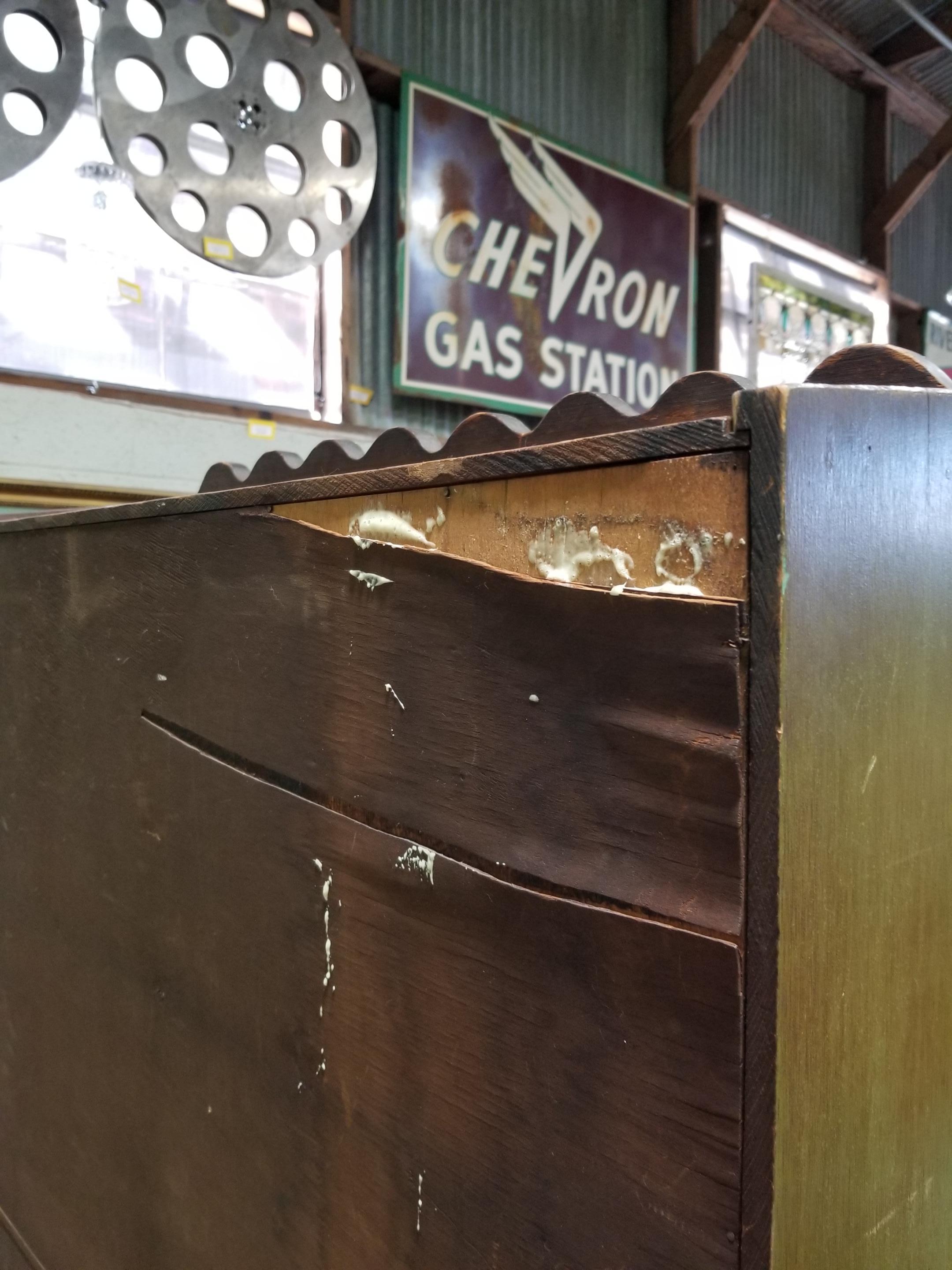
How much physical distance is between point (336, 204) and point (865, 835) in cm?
283

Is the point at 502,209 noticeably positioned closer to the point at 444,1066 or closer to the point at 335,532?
the point at 335,532

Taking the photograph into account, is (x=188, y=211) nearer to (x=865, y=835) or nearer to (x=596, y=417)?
(x=596, y=417)

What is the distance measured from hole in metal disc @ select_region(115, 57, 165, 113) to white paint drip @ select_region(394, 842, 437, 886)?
230 centimetres

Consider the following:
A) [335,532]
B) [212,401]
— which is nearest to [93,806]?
[335,532]

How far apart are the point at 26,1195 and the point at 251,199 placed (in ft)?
7.45

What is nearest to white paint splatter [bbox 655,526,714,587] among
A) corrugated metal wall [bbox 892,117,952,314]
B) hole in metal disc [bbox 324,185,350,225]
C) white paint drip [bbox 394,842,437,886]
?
white paint drip [bbox 394,842,437,886]

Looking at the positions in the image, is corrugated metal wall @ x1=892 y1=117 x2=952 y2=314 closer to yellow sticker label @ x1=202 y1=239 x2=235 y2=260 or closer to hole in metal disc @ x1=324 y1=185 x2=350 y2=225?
hole in metal disc @ x1=324 y1=185 x2=350 y2=225

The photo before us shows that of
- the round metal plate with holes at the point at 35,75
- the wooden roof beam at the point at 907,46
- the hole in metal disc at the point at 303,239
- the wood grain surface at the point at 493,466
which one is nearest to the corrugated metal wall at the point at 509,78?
the hole in metal disc at the point at 303,239

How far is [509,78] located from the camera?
343 centimetres

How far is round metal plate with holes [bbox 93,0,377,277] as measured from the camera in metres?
2.27

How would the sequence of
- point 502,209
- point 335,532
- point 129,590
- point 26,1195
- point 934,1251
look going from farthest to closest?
point 502,209 → point 26,1195 → point 129,590 → point 335,532 → point 934,1251

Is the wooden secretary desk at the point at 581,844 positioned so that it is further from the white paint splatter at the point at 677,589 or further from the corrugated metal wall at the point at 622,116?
the corrugated metal wall at the point at 622,116

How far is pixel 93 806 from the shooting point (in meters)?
0.95

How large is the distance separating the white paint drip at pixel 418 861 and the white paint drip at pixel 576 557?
19 cm
